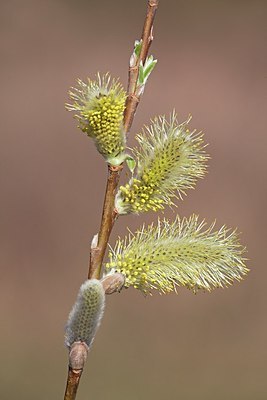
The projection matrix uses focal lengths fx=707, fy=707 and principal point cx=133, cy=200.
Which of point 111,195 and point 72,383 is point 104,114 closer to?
point 111,195

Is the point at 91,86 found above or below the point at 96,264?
above

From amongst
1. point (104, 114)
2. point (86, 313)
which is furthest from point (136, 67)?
point (86, 313)

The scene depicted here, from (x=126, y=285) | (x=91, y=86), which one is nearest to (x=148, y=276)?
(x=126, y=285)

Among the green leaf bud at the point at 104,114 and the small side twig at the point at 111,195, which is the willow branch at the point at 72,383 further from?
the green leaf bud at the point at 104,114

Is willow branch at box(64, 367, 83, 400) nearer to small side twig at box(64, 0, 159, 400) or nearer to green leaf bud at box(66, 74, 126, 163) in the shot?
small side twig at box(64, 0, 159, 400)

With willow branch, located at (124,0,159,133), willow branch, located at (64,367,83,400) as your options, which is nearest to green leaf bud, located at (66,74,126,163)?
willow branch, located at (124,0,159,133)

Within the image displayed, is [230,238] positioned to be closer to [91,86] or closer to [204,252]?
[204,252]
